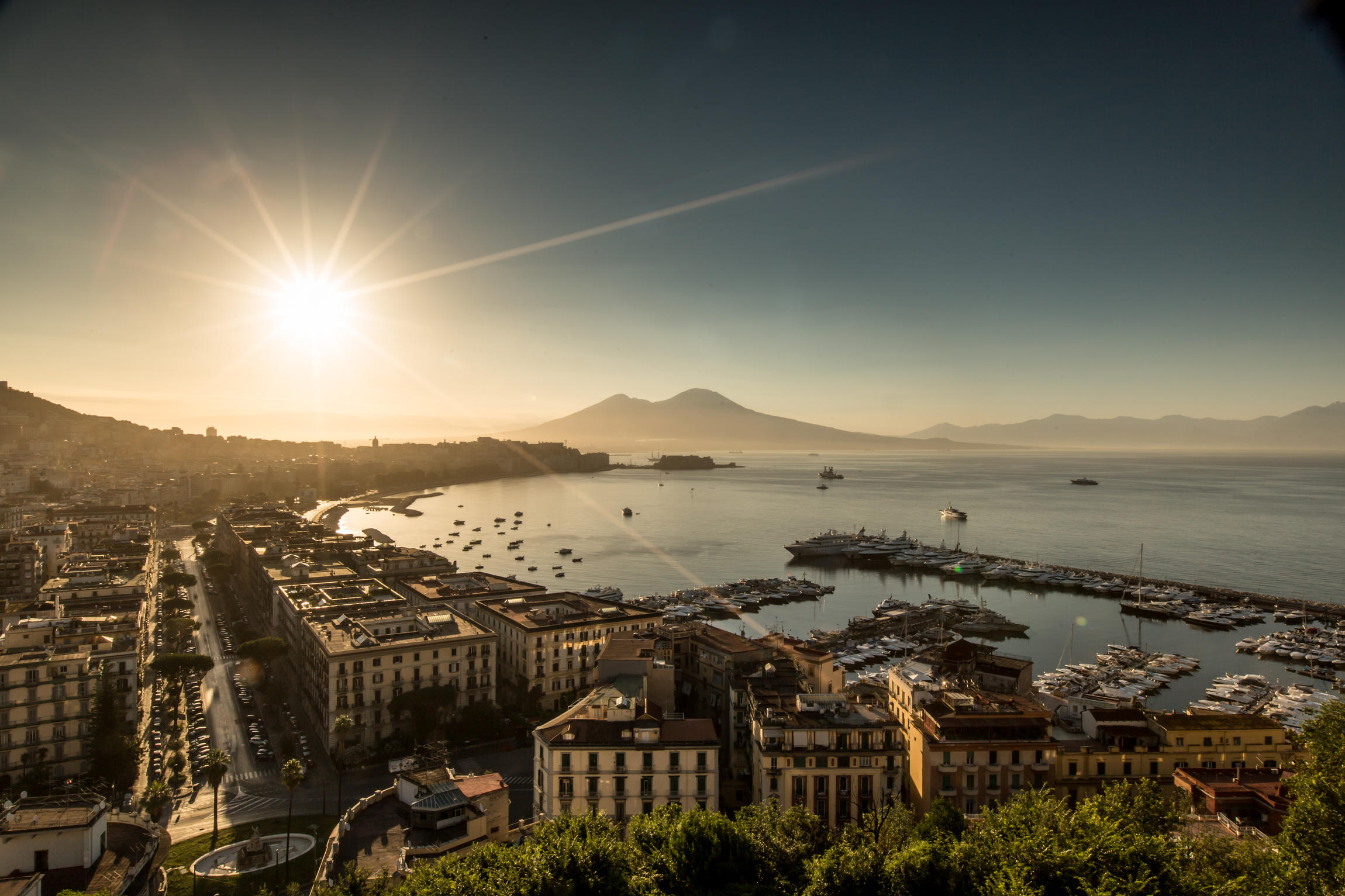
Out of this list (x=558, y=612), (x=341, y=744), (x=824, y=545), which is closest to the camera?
(x=341, y=744)

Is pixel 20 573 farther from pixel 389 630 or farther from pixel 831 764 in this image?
pixel 831 764

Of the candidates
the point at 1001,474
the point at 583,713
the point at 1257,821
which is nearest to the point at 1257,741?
the point at 1257,821

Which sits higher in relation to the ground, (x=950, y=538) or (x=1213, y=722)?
(x=1213, y=722)

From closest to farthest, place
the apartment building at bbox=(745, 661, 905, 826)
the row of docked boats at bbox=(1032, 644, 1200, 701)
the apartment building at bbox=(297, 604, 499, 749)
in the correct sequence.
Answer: the apartment building at bbox=(745, 661, 905, 826)
the apartment building at bbox=(297, 604, 499, 749)
the row of docked boats at bbox=(1032, 644, 1200, 701)

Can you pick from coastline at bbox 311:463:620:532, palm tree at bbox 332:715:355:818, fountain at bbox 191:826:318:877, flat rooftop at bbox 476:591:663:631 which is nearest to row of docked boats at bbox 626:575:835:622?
flat rooftop at bbox 476:591:663:631

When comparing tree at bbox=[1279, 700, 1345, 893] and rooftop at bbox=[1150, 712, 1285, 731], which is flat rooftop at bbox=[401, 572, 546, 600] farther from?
tree at bbox=[1279, 700, 1345, 893]

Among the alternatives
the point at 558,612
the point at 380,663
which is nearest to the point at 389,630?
the point at 380,663

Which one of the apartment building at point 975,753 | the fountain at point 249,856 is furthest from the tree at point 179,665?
the apartment building at point 975,753
